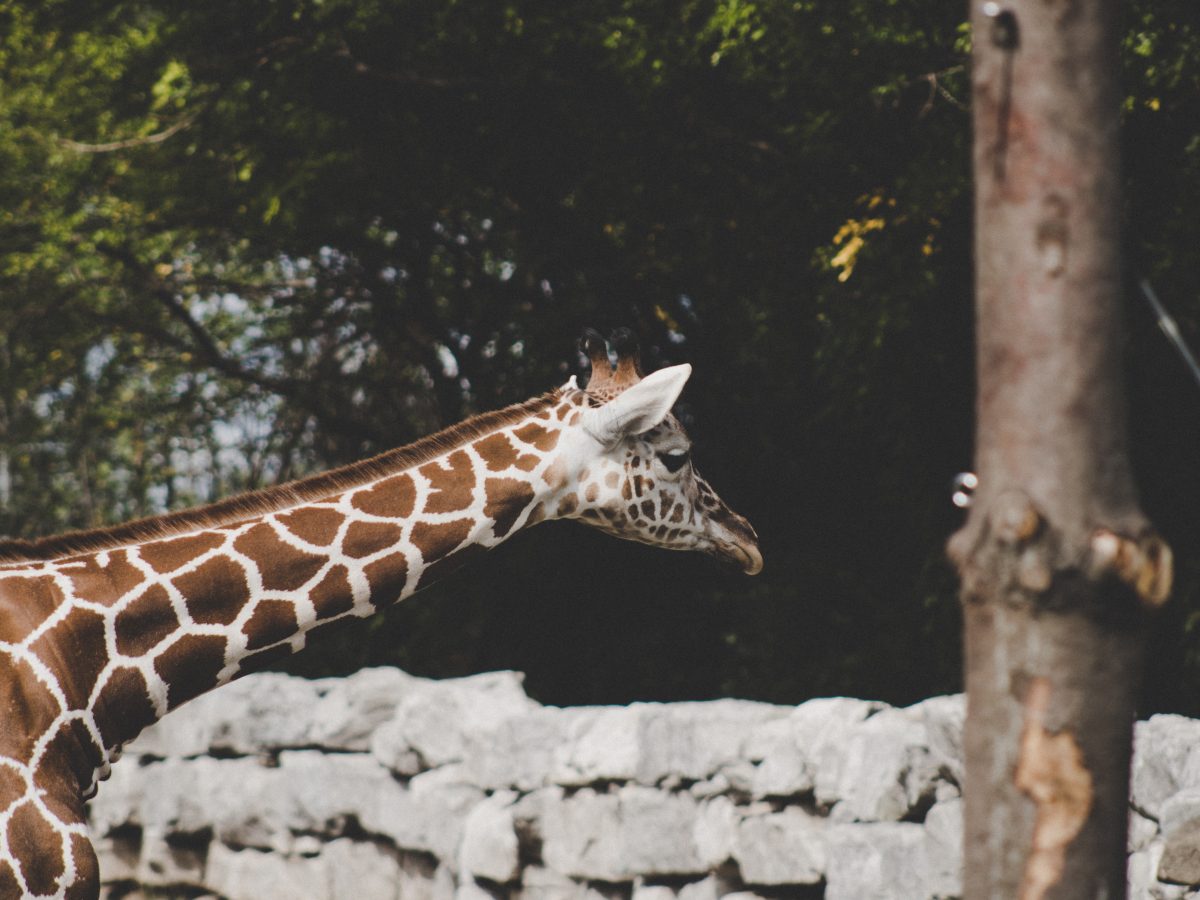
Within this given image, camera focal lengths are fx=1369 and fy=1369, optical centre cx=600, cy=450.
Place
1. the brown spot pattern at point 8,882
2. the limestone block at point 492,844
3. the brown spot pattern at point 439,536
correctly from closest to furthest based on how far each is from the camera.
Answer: the brown spot pattern at point 8,882 → the brown spot pattern at point 439,536 → the limestone block at point 492,844

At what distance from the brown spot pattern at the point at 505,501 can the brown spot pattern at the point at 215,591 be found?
0.71 m

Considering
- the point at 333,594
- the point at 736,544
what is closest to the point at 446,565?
the point at 333,594

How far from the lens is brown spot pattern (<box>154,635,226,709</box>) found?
11.6ft

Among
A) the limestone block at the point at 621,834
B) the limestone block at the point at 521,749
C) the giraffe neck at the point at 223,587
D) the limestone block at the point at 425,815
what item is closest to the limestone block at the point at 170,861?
the limestone block at the point at 425,815

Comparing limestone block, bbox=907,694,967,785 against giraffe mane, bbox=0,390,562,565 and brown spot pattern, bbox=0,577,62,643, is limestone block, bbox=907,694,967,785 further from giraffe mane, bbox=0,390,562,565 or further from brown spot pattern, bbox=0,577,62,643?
brown spot pattern, bbox=0,577,62,643

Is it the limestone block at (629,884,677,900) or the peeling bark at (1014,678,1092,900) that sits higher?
the peeling bark at (1014,678,1092,900)

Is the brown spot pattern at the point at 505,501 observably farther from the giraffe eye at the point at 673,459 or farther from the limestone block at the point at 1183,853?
the limestone block at the point at 1183,853

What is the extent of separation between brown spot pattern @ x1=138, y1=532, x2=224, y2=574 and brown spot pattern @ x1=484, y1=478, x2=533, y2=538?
748mm

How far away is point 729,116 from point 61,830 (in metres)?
5.84

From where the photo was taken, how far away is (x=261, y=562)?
3654 mm

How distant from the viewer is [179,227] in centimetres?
1006

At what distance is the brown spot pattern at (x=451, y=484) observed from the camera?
12.7ft

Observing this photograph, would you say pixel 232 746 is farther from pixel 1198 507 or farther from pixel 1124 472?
pixel 1124 472

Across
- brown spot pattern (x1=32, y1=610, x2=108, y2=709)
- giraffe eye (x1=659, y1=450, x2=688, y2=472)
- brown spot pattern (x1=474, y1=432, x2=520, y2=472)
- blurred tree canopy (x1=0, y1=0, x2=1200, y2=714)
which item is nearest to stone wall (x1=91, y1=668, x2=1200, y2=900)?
giraffe eye (x1=659, y1=450, x2=688, y2=472)
